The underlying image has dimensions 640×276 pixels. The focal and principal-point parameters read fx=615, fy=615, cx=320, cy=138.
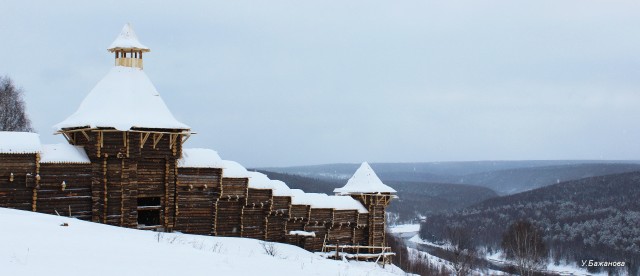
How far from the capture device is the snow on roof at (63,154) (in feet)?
80.9

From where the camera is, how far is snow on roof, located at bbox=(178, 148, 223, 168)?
1137 inches

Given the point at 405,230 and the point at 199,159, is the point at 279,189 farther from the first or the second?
the point at 405,230

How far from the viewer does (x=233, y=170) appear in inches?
1243

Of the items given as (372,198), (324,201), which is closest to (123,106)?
(324,201)

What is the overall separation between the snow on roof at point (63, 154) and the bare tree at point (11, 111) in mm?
19111

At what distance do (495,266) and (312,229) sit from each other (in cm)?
6246

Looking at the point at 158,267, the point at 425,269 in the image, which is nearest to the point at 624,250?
the point at 425,269

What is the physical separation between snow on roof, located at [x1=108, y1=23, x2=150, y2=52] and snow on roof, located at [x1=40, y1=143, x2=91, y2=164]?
5283 mm

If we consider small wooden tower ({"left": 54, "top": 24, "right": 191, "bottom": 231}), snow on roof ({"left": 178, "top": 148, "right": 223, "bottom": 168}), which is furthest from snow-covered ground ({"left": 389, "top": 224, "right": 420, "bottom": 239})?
small wooden tower ({"left": 54, "top": 24, "right": 191, "bottom": 231})

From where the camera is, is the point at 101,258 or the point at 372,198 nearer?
the point at 101,258

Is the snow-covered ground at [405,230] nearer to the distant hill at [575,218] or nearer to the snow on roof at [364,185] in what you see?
the distant hill at [575,218]

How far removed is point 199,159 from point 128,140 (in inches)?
163

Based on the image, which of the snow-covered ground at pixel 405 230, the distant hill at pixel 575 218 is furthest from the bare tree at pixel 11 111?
the snow-covered ground at pixel 405 230

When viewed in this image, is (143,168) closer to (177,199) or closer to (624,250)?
(177,199)
